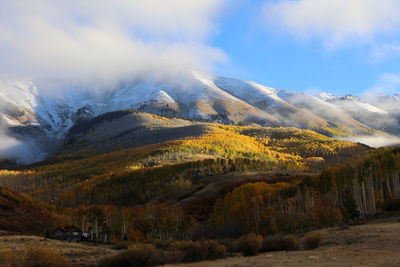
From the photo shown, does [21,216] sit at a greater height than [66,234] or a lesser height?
greater

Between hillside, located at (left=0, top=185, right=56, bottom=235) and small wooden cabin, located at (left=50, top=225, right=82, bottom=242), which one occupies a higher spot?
hillside, located at (left=0, top=185, right=56, bottom=235)

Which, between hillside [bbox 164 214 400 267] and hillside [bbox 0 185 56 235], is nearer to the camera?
hillside [bbox 164 214 400 267]

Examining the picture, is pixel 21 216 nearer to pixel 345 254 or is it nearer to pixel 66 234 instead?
pixel 66 234

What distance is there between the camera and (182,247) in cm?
5678

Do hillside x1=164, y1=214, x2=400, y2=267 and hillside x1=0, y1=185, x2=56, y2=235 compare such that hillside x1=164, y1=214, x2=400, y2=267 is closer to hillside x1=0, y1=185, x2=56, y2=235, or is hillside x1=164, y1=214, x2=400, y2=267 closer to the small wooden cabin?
the small wooden cabin

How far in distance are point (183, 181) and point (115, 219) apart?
284 feet

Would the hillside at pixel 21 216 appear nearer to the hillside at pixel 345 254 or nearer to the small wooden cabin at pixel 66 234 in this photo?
the small wooden cabin at pixel 66 234

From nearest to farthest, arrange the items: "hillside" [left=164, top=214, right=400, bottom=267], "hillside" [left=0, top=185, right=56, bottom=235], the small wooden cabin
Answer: "hillside" [left=164, top=214, right=400, bottom=267] < the small wooden cabin < "hillside" [left=0, top=185, right=56, bottom=235]

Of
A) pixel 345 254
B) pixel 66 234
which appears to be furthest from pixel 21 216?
pixel 345 254

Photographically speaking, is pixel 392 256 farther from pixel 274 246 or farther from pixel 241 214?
pixel 241 214

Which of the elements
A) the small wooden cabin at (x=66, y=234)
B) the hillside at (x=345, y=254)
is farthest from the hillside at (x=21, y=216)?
the hillside at (x=345, y=254)

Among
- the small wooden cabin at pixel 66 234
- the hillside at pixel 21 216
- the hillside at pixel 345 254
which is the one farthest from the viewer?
the hillside at pixel 21 216

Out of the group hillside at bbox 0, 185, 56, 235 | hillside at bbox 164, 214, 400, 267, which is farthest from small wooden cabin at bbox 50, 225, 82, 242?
hillside at bbox 164, 214, 400, 267

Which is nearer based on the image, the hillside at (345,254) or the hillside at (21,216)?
the hillside at (345,254)
